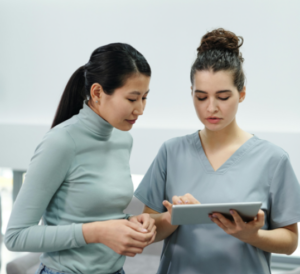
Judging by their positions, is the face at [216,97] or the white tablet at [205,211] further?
the face at [216,97]

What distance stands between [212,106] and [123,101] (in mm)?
311

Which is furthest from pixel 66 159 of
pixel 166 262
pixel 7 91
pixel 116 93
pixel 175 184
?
pixel 7 91

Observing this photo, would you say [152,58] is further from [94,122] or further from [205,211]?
[205,211]

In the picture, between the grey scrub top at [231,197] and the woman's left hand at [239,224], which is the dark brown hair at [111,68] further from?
the woman's left hand at [239,224]

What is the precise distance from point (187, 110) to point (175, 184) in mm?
1575

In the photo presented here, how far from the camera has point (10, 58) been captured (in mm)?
3369

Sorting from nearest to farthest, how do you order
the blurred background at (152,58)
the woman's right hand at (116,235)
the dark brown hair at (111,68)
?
the woman's right hand at (116,235) < the dark brown hair at (111,68) < the blurred background at (152,58)

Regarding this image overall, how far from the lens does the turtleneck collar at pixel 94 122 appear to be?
1.17 metres

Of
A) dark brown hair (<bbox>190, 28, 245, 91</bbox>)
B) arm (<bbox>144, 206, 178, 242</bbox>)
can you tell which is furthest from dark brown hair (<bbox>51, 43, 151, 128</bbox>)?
arm (<bbox>144, 206, 178, 242</bbox>)

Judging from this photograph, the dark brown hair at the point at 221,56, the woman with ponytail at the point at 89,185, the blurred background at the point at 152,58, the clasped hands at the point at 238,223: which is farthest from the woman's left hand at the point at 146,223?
the blurred background at the point at 152,58

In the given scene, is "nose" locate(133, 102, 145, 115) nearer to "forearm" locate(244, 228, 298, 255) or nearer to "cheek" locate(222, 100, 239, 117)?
"cheek" locate(222, 100, 239, 117)

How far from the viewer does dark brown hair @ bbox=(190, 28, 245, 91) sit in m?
1.24

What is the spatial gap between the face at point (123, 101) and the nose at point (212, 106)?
0.23 meters

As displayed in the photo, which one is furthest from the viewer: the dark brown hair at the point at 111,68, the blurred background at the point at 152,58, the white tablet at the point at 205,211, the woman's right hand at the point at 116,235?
the blurred background at the point at 152,58
